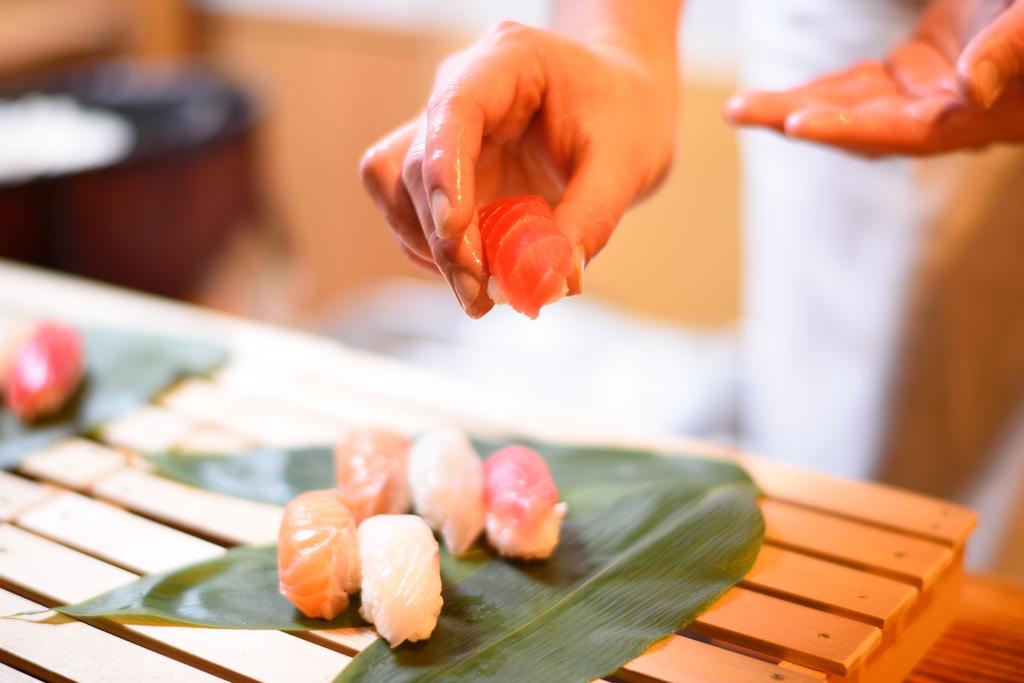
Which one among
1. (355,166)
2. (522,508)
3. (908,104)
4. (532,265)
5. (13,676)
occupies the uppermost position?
(908,104)

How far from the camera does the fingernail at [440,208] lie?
37.3 inches

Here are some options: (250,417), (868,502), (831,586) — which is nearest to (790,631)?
(831,586)

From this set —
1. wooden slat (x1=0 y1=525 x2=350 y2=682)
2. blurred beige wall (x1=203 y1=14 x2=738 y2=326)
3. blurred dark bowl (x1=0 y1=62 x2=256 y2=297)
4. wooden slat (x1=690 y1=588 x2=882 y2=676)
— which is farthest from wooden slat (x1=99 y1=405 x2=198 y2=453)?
blurred beige wall (x1=203 y1=14 x2=738 y2=326)

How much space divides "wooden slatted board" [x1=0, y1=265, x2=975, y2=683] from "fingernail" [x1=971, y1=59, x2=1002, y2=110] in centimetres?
47

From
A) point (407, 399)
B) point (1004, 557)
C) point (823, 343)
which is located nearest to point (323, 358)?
point (407, 399)

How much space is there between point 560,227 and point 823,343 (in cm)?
116

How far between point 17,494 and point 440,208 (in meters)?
0.69

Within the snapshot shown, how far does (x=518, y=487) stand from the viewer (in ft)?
3.78

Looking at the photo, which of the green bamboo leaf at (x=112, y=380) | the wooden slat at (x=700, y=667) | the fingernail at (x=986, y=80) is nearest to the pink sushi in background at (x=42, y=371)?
the green bamboo leaf at (x=112, y=380)

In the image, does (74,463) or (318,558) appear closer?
(318,558)

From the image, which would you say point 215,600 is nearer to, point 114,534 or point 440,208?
point 114,534

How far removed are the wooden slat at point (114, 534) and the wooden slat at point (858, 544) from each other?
→ 2.00 ft

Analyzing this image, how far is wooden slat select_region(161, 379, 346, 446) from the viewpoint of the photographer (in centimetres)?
144

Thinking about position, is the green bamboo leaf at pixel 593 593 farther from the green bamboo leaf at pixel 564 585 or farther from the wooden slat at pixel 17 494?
the wooden slat at pixel 17 494
